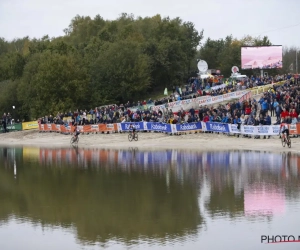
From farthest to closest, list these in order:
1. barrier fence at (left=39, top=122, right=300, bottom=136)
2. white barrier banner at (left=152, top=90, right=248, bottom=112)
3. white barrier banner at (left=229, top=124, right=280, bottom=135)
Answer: white barrier banner at (left=152, top=90, right=248, bottom=112) < barrier fence at (left=39, top=122, right=300, bottom=136) < white barrier banner at (left=229, top=124, right=280, bottom=135)

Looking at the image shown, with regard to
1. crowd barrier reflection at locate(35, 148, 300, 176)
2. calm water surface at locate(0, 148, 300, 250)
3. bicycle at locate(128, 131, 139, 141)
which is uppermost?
bicycle at locate(128, 131, 139, 141)

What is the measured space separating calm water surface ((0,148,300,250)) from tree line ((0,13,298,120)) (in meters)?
53.0

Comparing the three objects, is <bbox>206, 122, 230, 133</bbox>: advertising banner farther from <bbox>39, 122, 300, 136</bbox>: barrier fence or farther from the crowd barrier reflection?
the crowd barrier reflection

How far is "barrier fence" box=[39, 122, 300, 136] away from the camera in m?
44.5

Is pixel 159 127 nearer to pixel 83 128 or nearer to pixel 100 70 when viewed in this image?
pixel 83 128

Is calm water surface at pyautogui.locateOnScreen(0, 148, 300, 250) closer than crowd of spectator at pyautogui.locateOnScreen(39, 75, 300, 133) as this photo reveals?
Yes

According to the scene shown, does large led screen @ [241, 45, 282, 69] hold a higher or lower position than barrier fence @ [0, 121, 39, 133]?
higher

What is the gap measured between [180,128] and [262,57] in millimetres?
32045

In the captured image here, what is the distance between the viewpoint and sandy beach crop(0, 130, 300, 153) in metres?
42.4

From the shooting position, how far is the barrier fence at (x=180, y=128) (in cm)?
4452

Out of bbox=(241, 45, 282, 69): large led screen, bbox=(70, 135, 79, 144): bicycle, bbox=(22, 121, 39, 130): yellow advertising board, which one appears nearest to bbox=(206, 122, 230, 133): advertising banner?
bbox=(70, 135, 79, 144): bicycle

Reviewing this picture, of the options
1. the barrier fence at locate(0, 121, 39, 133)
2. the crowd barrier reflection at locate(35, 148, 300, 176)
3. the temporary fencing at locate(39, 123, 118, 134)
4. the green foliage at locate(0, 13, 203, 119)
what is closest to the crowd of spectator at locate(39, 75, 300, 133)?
the temporary fencing at locate(39, 123, 118, 134)

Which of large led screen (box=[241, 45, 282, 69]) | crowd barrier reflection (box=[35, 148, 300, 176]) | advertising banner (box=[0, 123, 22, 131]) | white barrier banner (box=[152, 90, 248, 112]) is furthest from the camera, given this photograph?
large led screen (box=[241, 45, 282, 69])

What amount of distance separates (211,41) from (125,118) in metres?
68.1
